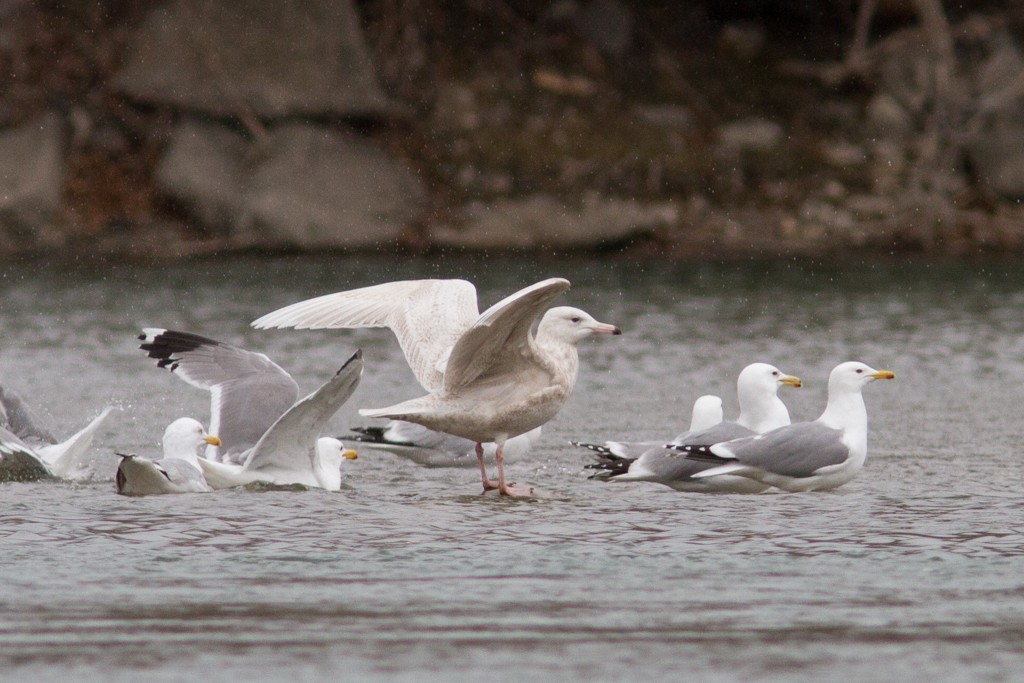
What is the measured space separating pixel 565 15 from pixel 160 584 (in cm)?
2201

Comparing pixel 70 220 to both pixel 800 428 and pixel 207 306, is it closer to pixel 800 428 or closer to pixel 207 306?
pixel 207 306

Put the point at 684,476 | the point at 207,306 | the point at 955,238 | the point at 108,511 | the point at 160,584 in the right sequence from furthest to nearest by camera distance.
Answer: the point at 955,238 < the point at 207,306 < the point at 684,476 < the point at 108,511 < the point at 160,584

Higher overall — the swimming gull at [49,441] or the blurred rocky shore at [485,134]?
the blurred rocky shore at [485,134]

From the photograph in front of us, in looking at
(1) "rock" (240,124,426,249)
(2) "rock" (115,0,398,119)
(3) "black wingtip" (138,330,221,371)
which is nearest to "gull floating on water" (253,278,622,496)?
(3) "black wingtip" (138,330,221,371)

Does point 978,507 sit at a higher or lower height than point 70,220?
lower

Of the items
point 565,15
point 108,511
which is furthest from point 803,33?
point 108,511

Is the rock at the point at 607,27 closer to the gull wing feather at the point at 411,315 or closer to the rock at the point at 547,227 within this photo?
the rock at the point at 547,227

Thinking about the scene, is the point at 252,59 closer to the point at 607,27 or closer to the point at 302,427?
the point at 607,27

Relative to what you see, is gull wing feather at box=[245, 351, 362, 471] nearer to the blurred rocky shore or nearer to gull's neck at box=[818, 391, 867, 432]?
gull's neck at box=[818, 391, 867, 432]

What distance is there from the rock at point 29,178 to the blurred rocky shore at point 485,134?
37mm

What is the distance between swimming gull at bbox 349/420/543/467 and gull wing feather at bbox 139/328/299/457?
2.00ft

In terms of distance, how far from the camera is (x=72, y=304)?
61.0 ft

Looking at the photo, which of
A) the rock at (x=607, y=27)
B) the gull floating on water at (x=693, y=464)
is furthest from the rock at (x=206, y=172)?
the gull floating on water at (x=693, y=464)

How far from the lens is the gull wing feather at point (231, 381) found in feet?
32.8
